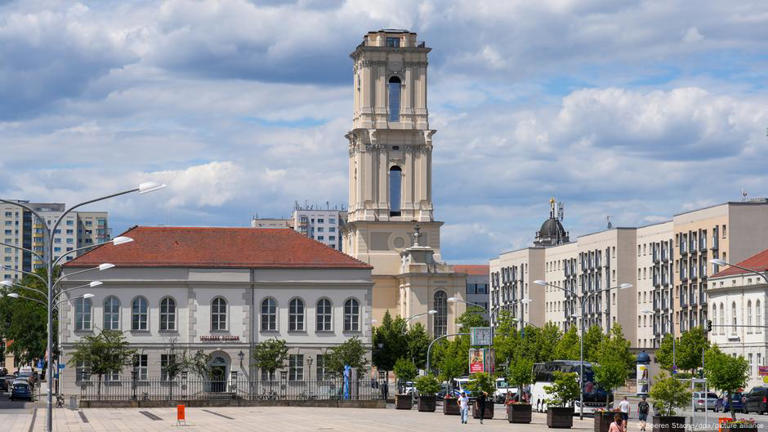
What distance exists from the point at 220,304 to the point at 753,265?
44.6 meters

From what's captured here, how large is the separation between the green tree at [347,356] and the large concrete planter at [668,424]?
159 ft

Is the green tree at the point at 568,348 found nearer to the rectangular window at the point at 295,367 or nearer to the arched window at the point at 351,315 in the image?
the arched window at the point at 351,315

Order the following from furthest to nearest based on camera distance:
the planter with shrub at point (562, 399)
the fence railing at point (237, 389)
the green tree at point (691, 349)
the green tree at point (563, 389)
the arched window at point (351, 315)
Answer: the green tree at point (691, 349)
the arched window at point (351, 315)
the fence railing at point (237, 389)
the green tree at point (563, 389)
the planter with shrub at point (562, 399)

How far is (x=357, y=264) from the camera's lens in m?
112

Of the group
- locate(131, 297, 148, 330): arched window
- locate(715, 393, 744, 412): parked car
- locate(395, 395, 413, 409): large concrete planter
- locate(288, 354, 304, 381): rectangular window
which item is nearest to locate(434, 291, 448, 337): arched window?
locate(288, 354, 304, 381): rectangular window

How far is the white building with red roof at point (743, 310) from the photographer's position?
398 feet

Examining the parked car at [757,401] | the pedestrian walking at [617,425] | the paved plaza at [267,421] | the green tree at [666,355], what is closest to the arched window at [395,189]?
the green tree at [666,355]

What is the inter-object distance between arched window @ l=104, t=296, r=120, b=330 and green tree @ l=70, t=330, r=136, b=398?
16.9ft

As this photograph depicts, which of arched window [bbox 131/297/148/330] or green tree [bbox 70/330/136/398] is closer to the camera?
green tree [bbox 70/330/136/398]

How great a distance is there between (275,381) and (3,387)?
39656 mm

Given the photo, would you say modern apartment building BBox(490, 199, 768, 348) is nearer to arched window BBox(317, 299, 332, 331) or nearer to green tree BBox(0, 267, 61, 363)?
arched window BBox(317, 299, 332, 331)

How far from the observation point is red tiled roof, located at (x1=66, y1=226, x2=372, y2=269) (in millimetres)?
110438

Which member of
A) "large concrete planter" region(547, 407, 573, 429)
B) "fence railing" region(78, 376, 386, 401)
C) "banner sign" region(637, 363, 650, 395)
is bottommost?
"banner sign" region(637, 363, 650, 395)

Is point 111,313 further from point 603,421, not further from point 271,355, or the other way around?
point 603,421
